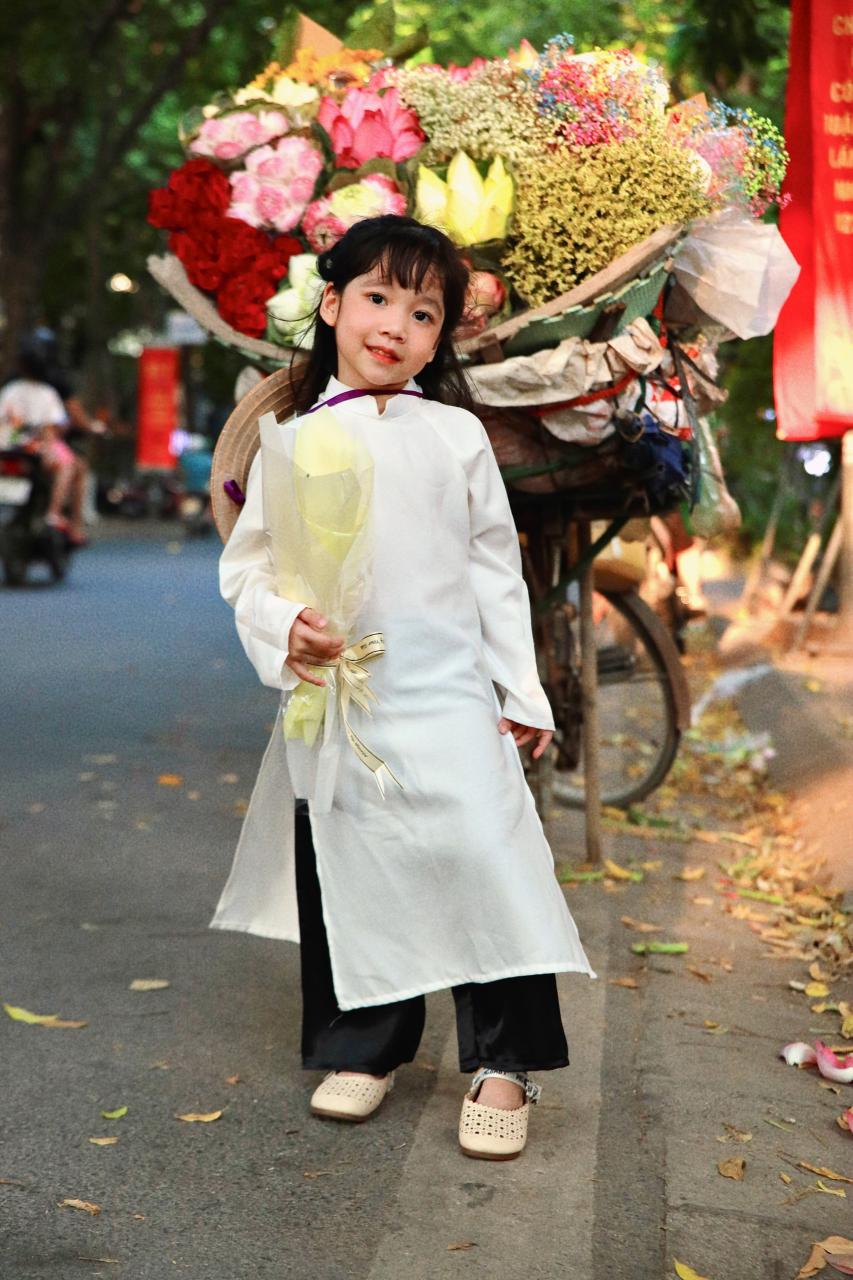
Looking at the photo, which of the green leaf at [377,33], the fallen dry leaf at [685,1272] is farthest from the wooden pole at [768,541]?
the fallen dry leaf at [685,1272]

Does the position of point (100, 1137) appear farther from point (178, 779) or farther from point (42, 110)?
point (42, 110)

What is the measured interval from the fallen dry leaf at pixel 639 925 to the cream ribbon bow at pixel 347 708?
5.20 ft

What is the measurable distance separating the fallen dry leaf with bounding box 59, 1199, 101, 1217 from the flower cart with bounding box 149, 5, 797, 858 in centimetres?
178

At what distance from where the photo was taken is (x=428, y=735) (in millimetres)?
3053

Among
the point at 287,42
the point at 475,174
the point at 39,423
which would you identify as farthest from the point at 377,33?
the point at 39,423

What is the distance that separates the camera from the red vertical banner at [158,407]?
28.1 m

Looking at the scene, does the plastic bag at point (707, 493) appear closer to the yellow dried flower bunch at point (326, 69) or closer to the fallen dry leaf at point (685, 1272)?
the yellow dried flower bunch at point (326, 69)

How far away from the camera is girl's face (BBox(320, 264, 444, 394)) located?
10.1 feet

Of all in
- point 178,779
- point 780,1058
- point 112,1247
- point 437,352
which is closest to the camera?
point 112,1247

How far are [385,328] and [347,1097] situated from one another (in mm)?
1402

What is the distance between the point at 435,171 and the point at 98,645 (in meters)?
5.96

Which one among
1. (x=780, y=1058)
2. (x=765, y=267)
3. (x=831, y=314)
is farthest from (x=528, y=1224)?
(x=831, y=314)

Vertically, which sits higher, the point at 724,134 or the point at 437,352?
the point at 724,134

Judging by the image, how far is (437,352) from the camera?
3312 mm
